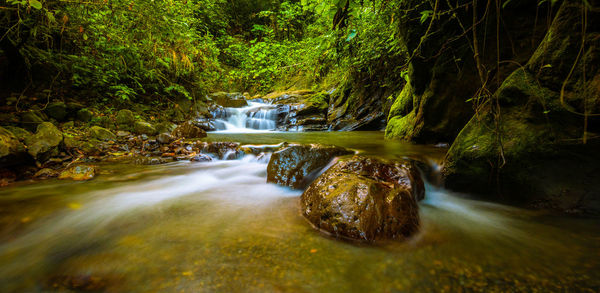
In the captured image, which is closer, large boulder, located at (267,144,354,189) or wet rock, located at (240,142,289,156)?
large boulder, located at (267,144,354,189)

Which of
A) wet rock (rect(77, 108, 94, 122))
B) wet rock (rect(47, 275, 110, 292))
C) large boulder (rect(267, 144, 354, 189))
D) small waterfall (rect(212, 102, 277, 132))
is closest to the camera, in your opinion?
wet rock (rect(47, 275, 110, 292))

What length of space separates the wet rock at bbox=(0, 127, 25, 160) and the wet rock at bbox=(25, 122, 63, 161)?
0.14 metres

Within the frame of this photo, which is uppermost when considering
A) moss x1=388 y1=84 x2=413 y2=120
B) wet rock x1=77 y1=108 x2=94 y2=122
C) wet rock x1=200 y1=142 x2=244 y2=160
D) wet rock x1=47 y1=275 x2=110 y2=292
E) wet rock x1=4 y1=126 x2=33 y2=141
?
moss x1=388 y1=84 x2=413 y2=120

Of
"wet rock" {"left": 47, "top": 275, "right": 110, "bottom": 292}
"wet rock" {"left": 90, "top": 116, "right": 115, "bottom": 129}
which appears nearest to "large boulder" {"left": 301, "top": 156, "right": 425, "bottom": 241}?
"wet rock" {"left": 47, "top": 275, "right": 110, "bottom": 292}

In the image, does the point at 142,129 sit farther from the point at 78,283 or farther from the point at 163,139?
the point at 78,283

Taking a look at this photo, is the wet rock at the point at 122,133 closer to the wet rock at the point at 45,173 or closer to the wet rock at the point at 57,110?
the wet rock at the point at 57,110

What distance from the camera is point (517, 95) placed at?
7.20 ft

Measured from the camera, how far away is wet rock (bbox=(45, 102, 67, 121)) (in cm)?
484

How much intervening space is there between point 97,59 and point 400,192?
26.9ft

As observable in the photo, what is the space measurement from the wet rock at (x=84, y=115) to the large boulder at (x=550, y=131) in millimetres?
7659

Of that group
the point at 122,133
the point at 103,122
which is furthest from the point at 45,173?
the point at 103,122

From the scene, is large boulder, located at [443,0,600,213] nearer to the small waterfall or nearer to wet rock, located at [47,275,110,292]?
wet rock, located at [47,275,110,292]

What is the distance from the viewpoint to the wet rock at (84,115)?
522 cm

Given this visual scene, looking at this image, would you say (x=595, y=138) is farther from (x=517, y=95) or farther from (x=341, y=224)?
(x=341, y=224)
